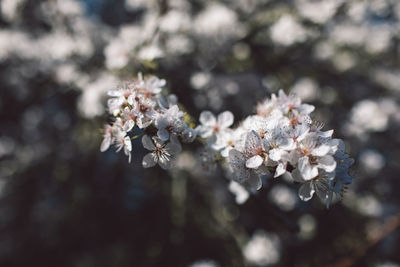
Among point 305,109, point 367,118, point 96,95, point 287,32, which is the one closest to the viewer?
point 305,109

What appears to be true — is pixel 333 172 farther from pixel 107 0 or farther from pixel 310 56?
pixel 107 0

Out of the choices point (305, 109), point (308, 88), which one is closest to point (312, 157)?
point (305, 109)

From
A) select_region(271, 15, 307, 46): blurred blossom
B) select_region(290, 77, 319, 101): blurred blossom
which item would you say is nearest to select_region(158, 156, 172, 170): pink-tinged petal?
select_region(271, 15, 307, 46): blurred blossom

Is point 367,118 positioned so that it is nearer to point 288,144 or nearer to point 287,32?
point 287,32

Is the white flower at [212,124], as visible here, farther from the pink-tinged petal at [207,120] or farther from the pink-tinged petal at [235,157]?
the pink-tinged petal at [235,157]

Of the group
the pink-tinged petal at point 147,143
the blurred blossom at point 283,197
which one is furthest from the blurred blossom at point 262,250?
the pink-tinged petal at point 147,143

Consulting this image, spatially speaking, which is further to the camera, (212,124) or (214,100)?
(214,100)
